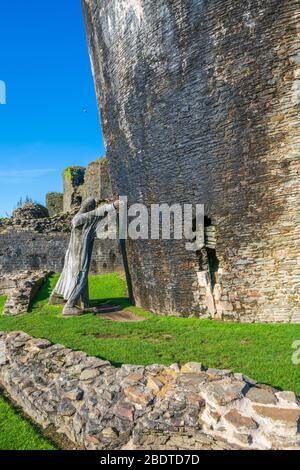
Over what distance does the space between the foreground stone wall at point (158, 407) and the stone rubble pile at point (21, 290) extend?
629 centimetres

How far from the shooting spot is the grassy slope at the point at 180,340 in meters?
5.65

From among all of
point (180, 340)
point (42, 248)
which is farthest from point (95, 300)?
point (42, 248)

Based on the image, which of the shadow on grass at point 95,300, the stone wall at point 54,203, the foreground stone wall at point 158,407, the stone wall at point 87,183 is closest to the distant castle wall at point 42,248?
the stone wall at point 87,183

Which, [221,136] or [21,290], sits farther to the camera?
[21,290]

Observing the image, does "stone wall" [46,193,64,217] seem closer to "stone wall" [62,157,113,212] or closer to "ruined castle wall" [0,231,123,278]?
"stone wall" [62,157,113,212]

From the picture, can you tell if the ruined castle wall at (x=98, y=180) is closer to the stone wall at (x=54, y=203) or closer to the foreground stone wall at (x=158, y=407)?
the stone wall at (x=54, y=203)

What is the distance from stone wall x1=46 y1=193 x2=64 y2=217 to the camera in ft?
108

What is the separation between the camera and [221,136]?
8758 mm

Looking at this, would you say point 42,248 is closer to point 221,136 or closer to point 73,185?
point 73,185

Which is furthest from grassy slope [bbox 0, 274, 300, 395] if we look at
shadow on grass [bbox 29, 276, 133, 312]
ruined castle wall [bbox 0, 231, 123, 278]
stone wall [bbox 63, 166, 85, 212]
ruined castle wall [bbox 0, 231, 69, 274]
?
stone wall [bbox 63, 166, 85, 212]

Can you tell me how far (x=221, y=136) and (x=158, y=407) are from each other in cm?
648

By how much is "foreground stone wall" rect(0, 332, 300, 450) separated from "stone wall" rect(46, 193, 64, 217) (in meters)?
28.3

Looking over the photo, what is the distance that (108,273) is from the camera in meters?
19.7
